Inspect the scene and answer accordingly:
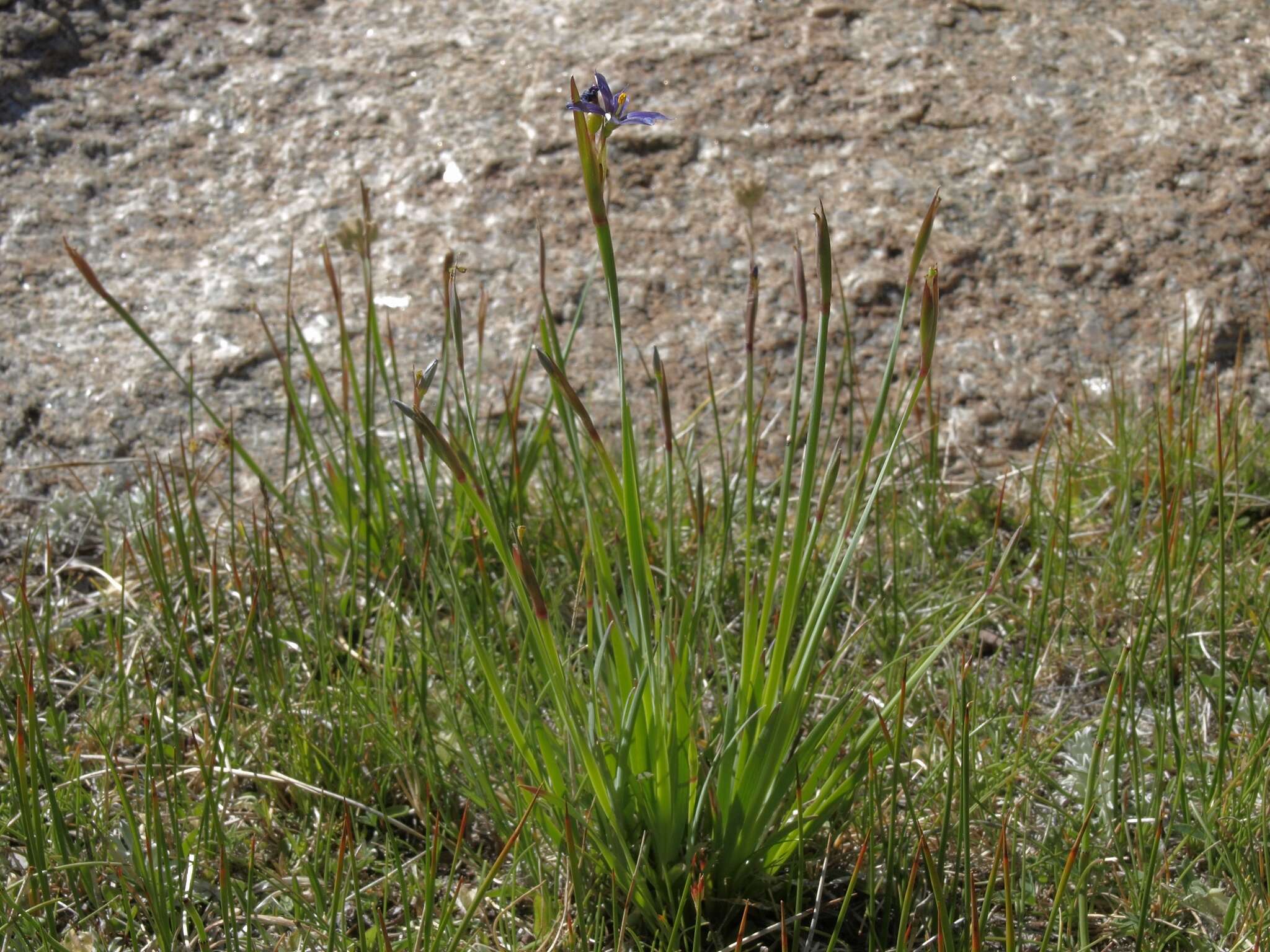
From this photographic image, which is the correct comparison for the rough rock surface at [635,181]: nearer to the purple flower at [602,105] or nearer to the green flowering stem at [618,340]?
the green flowering stem at [618,340]

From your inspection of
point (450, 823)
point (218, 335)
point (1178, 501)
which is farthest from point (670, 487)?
point (218, 335)

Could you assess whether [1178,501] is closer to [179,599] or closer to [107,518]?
[179,599]

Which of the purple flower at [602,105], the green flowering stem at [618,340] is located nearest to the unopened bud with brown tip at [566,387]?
the green flowering stem at [618,340]

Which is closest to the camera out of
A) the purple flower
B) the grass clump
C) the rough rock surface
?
the purple flower

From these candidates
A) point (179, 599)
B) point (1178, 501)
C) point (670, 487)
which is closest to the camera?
point (670, 487)

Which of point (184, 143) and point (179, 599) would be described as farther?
point (184, 143)

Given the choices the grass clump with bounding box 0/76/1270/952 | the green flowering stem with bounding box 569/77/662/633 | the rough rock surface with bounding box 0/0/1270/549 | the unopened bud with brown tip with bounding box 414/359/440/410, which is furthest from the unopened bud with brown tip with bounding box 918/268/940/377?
the rough rock surface with bounding box 0/0/1270/549

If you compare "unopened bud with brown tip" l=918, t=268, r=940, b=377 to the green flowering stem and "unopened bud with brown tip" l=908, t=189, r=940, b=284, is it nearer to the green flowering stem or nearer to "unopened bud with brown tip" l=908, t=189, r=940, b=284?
"unopened bud with brown tip" l=908, t=189, r=940, b=284

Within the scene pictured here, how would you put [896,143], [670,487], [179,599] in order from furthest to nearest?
[896,143]
[179,599]
[670,487]
